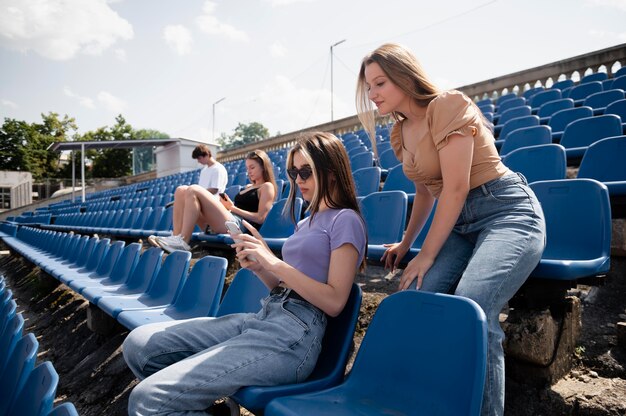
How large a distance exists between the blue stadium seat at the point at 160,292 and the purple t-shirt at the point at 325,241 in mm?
1269

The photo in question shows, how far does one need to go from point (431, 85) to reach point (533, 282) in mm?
760

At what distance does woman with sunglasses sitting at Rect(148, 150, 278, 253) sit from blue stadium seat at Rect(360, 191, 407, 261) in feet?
3.54

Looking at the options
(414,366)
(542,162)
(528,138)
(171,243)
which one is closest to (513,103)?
(528,138)

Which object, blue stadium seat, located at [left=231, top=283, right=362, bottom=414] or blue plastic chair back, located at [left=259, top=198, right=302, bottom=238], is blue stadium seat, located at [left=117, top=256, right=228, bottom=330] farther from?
blue plastic chair back, located at [left=259, top=198, right=302, bottom=238]

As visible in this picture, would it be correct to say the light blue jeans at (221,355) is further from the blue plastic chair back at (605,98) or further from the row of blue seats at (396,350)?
the blue plastic chair back at (605,98)

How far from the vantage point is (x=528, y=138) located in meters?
3.77

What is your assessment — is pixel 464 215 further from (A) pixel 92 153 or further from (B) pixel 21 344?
(A) pixel 92 153

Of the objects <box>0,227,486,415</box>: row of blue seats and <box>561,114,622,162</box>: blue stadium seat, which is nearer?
<box>0,227,486,415</box>: row of blue seats

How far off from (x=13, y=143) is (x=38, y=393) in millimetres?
42165

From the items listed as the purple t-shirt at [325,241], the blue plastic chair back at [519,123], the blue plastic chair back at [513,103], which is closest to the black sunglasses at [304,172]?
the purple t-shirt at [325,241]

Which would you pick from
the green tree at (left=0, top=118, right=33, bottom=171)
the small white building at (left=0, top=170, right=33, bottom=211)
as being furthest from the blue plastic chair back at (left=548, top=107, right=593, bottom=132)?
the green tree at (left=0, top=118, right=33, bottom=171)

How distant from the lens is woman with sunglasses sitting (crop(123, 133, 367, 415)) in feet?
3.99

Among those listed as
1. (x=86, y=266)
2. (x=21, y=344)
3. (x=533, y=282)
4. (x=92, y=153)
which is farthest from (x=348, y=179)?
(x=92, y=153)

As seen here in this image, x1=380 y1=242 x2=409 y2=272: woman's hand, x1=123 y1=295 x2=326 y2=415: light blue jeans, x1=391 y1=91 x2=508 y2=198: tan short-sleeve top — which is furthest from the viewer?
x1=380 y1=242 x2=409 y2=272: woman's hand
